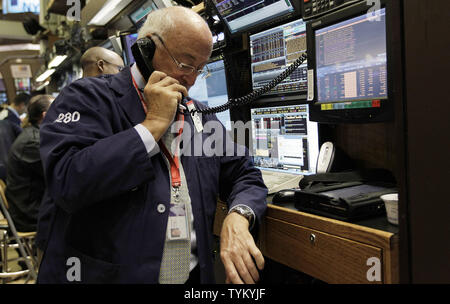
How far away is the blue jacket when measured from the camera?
3.31 feet

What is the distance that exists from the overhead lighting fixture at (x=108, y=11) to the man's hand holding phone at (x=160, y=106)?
7.34ft

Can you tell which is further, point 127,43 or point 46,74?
point 46,74

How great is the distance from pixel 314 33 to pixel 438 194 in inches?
33.0

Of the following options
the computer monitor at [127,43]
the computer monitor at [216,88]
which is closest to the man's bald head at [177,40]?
the computer monitor at [216,88]

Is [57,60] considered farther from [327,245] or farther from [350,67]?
[327,245]

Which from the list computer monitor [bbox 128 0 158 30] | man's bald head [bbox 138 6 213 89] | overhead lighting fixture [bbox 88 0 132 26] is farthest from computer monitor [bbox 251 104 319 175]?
overhead lighting fixture [bbox 88 0 132 26]

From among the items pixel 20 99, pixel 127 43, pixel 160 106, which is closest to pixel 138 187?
pixel 160 106

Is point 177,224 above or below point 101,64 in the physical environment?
below

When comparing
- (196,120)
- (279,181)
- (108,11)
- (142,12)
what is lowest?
(279,181)

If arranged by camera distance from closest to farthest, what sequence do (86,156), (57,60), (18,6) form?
(86,156) < (57,60) < (18,6)

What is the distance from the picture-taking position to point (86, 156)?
100 centimetres

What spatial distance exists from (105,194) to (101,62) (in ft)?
5.93

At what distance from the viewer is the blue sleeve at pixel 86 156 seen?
39.1 inches

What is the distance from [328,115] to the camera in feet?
4.52
